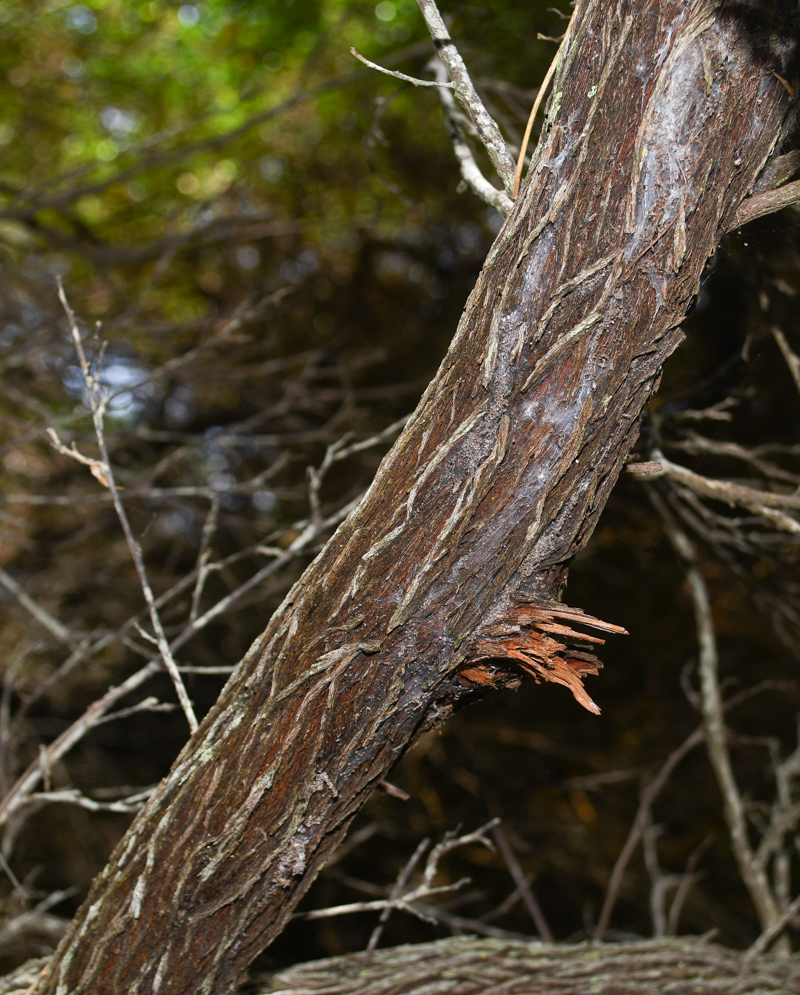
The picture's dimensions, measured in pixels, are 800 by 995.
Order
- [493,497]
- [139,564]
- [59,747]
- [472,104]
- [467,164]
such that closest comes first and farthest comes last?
[493,497]
[472,104]
[139,564]
[467,164]
[59,747]

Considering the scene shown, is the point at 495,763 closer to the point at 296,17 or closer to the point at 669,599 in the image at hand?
the point at 669,599

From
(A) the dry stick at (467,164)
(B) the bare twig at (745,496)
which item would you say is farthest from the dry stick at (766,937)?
(A) the dry stick at (467,164)

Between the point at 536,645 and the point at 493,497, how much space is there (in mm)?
278

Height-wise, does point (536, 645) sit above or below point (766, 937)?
above

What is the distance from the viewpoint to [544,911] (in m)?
4.74

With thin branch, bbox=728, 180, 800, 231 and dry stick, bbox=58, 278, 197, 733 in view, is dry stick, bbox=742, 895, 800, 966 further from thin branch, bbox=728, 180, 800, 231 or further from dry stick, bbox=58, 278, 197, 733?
thin branch, bbox=728, 180, 800, 231

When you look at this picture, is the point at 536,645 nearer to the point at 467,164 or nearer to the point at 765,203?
the point at 765,203

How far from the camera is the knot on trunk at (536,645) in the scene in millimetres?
1260

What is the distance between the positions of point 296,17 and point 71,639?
314cm

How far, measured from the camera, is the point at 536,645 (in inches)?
50.3

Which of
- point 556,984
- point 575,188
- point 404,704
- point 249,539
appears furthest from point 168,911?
point 249,539

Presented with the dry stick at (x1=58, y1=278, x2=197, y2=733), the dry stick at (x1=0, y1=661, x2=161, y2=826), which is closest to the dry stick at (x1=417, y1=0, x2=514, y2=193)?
the dry stick at (x1=58, y1=278, x2=197, y2=733)

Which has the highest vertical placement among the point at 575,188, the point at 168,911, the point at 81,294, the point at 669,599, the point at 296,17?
the point at 296,17

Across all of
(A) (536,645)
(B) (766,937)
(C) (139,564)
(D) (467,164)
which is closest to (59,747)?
(C) (139,564)
